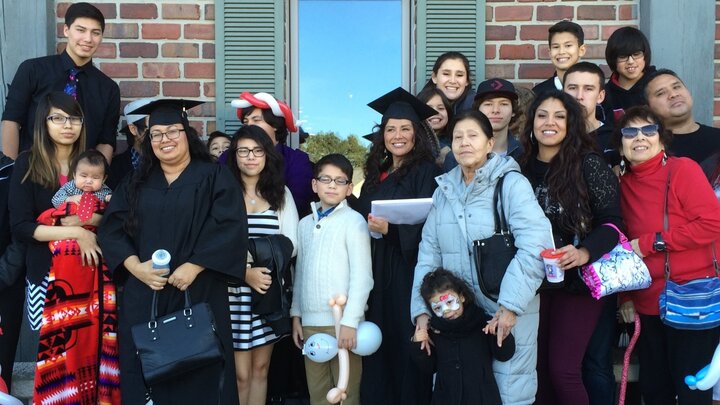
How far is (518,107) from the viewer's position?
442 cm

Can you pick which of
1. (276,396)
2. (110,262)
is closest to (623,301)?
(276,396)

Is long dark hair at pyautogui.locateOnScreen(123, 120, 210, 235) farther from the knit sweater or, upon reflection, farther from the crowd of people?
the knit sweater

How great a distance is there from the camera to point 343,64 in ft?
18.6

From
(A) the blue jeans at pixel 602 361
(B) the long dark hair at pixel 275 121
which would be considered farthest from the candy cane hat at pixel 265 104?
(A) the blue jeans at pixel 602 361

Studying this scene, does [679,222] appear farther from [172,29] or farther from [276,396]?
[172,29]

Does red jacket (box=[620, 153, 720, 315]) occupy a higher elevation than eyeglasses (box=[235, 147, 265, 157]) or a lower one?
lower

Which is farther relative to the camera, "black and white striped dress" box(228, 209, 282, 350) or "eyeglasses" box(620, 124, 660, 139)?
"black and white striped dress" box(228, 209, 282, 350)

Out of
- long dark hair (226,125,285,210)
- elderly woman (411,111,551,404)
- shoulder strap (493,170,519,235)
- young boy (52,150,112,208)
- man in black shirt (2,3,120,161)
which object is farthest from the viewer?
man in black shirt (2,3,120,161)

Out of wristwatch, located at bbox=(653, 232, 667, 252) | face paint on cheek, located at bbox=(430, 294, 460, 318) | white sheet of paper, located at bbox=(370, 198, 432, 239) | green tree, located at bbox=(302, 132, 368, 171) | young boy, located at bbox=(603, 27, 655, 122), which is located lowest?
face paint on cheek, located at bbox=(430, 294, 460, 318)

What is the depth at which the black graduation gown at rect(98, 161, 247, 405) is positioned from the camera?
141 inches

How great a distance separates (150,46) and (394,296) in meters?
2.53

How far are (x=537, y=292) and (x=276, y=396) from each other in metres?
1.73

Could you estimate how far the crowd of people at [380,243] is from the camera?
3389 mm

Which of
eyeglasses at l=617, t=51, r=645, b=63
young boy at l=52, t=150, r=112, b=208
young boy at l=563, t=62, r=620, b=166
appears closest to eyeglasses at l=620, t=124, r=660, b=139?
young boy at l=563, t=62, r=620, b=166
